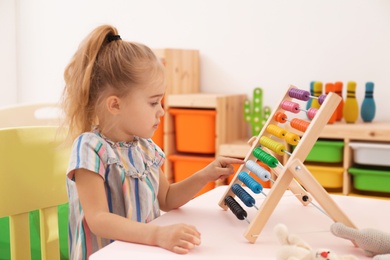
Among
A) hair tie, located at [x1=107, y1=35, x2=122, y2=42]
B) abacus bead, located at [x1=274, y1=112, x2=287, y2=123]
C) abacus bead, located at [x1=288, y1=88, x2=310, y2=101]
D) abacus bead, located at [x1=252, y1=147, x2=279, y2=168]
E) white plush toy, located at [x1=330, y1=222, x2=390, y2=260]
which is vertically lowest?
white plush toy, located at [x1=330, y1=222, x2=390, y2=260]

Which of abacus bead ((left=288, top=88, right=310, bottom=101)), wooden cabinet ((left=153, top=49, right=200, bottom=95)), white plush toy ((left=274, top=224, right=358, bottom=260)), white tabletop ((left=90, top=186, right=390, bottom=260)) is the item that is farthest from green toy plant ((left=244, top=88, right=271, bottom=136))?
white plush toy ((left=274, top=224, right=358, bottom=260))

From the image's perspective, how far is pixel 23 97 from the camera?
3.72 metres

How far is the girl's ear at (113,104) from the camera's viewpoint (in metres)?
1.09

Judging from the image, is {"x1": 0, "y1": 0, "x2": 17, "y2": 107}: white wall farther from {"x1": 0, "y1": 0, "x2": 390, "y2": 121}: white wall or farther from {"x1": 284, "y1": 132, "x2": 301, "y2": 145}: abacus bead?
{"x1": 284, "y1": 132, "x2": 301, "y2": 145}: abacus bead

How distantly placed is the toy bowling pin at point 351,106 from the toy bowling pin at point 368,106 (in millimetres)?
38

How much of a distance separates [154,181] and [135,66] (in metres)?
0.25

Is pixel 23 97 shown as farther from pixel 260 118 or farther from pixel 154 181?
pixel 154 181

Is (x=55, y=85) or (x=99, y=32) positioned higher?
(x=99, y=32)

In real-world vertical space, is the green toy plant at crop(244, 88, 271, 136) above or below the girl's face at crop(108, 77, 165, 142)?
below

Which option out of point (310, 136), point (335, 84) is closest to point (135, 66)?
point (310, 136)

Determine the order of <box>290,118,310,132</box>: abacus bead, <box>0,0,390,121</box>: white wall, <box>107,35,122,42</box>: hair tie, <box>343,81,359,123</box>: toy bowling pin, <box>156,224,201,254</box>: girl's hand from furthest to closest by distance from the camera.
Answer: <box>0,0,390,121</box>: white wall < <box>343,81,359,123</box>: toy bowling pin < <box>107,35,122,42</box>: hair tie < <box>290,118,310,132</box>: abacus bead < <box>156,224,201,254</box>: girl's hand

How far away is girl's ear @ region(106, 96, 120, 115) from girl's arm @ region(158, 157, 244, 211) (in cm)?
23

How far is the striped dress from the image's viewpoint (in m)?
1.04

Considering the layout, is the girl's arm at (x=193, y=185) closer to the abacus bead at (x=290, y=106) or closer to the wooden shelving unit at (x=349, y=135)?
the abacus bead at (x=290, y=106)
